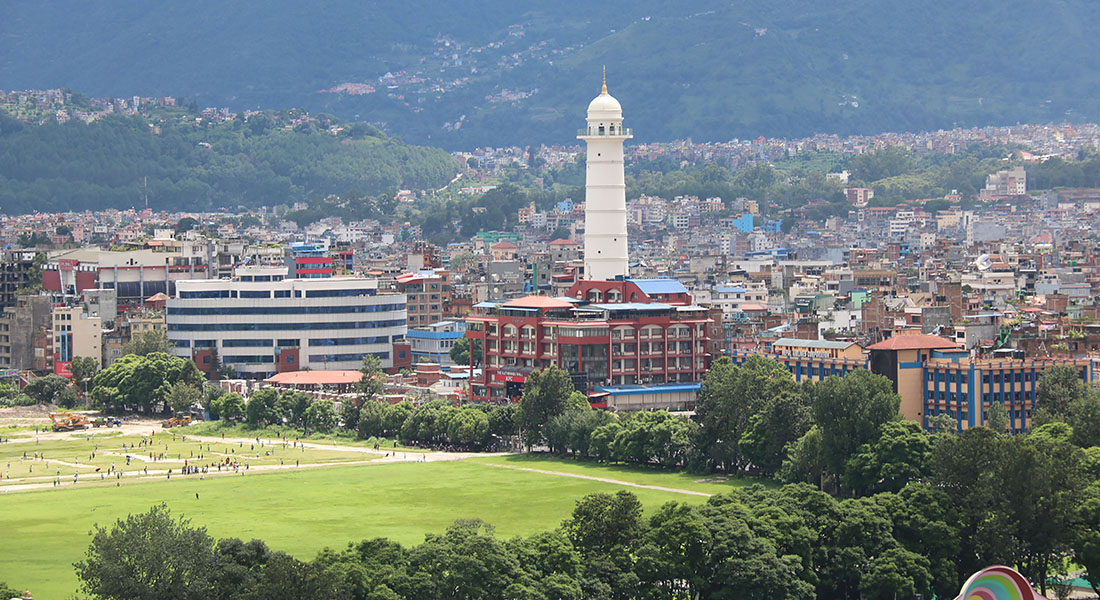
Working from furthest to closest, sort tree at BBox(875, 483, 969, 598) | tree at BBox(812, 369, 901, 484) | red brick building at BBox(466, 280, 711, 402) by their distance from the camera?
red brick building at BBox(466, 280, 711, 402) < tree at BBox(812, 369, 901, 484) < tree at BBox(875, 483, 969, 598)

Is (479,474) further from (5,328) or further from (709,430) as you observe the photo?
(5,328)

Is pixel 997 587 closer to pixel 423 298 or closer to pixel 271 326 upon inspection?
pixel 271 326

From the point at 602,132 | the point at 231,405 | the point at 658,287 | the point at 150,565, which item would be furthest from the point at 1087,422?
the point at 231,405

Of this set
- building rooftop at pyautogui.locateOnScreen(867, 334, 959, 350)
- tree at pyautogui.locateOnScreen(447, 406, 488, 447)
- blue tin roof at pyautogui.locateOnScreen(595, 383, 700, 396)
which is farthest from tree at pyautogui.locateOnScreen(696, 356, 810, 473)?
blue tin roof at pyautogui.locateOnScreen(595, 383, 700, 396)

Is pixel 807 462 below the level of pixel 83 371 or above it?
below

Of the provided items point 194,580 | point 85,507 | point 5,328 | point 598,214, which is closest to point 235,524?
point 85,507

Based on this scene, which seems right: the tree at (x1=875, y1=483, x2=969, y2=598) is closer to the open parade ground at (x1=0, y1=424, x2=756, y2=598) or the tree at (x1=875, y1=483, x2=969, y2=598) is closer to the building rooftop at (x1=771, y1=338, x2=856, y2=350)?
the open parade ground at (x1=0, y1=424, x2=756, y2=598)
